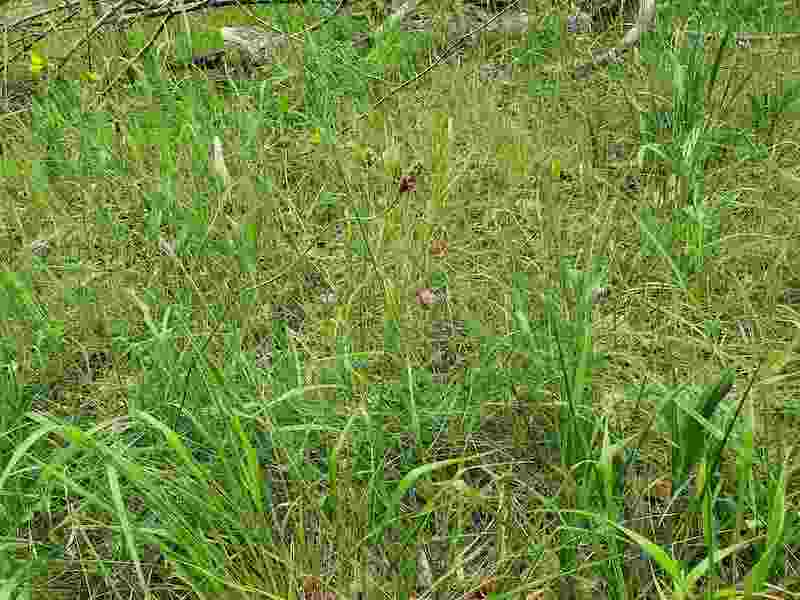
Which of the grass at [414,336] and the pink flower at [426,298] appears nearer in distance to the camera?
the grass at [414,336]

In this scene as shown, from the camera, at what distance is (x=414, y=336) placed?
168 cm

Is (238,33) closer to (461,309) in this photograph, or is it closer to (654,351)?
(461,309)

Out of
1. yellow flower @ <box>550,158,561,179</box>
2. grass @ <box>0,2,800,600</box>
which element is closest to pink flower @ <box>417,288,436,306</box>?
grass @ <box>0,2,800,600</box>

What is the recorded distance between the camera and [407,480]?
1.09 metres

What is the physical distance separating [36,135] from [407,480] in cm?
258

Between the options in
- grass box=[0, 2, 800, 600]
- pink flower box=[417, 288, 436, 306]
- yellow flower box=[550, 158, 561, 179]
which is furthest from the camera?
yellow flower box=[550, 158, 561, 179]

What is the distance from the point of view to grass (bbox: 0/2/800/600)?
1146 millimetres

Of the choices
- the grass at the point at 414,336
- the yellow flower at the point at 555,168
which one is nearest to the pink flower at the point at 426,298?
the grass at the point at 414,336

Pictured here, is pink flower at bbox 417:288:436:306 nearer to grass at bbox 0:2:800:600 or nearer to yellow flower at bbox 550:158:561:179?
grass at bbox 0:2:800:600

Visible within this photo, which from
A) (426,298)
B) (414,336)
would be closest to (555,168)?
(426,298)

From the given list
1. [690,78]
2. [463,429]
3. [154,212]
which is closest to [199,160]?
[154,212]

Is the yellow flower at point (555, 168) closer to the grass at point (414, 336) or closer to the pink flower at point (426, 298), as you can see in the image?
the grass at point (414, 336)

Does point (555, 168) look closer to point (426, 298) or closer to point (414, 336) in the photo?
point (426, 298)

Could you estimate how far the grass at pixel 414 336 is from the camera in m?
1.15
